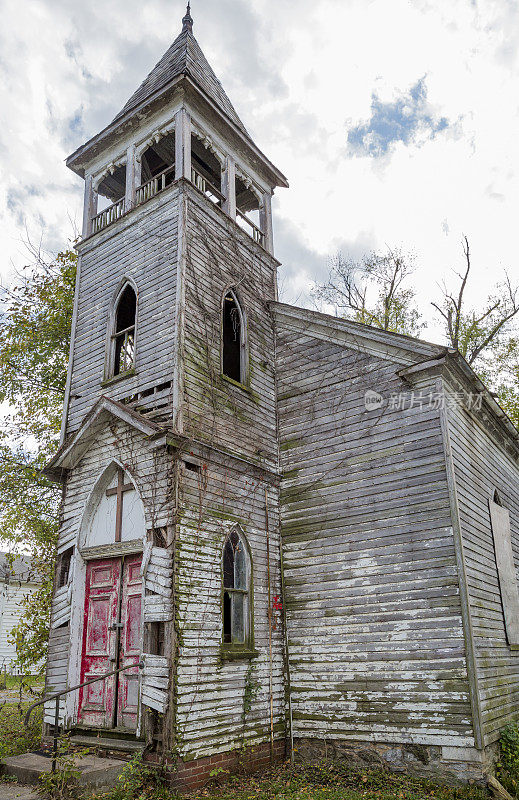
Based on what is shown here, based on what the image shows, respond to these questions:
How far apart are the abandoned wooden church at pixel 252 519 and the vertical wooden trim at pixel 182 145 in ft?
0.14

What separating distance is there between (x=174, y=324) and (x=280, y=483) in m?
3.64

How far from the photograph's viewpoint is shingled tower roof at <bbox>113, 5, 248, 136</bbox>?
39.8 feet

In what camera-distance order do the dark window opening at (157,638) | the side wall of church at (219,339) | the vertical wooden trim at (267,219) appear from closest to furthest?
the dark window opening at (157,638), the side wall of church at (219,339), the vertical wooden trim at (267,219)

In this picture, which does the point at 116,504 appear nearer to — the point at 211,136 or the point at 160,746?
the point at 160,746

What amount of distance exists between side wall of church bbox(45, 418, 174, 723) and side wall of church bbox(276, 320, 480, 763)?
3023 millimetres

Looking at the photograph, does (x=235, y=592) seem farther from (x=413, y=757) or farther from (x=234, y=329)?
(x=234, y=329)

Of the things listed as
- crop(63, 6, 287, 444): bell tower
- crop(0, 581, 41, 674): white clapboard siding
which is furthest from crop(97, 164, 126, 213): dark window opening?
crop(0, 581, 41, 674): white clapboard siding

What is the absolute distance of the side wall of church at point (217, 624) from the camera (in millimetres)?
8266

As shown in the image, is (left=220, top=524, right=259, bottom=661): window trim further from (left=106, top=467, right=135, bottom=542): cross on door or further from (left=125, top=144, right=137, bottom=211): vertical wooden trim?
(left=125, top=144, right=137, bottom=211): vertical wooden trim

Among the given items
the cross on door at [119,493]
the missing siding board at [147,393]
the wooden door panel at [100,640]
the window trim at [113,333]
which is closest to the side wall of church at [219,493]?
the missing siding board at [147,393]

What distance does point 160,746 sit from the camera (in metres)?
7.80

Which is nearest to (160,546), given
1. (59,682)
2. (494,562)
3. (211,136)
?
(59,682)

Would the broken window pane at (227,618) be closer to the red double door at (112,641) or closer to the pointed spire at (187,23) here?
the red double door at (112,641)

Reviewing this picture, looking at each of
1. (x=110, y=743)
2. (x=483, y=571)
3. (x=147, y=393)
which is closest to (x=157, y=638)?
(x=110, y=743)
